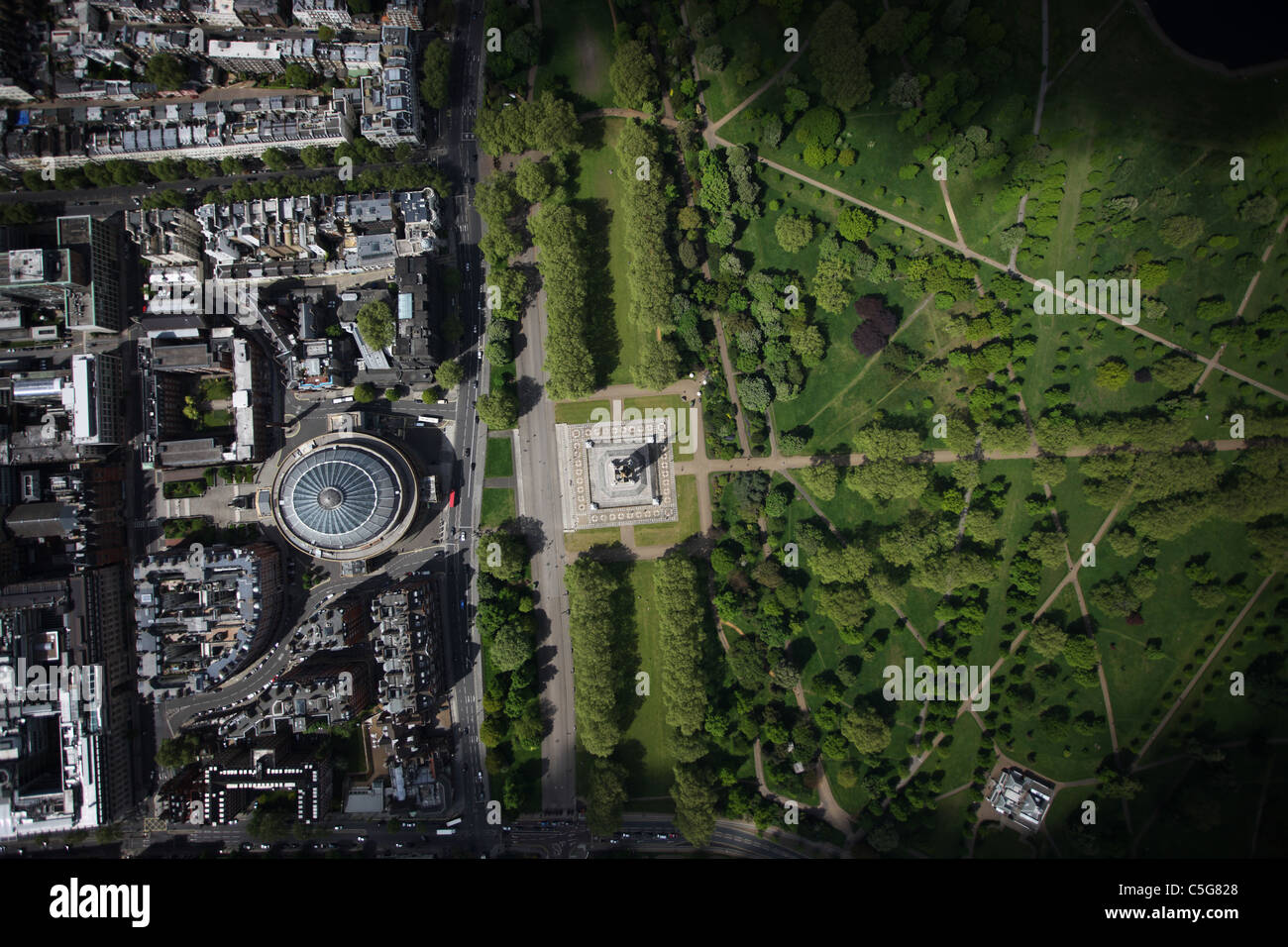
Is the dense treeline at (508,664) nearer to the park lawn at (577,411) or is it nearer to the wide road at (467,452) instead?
the wide road at (467,452)

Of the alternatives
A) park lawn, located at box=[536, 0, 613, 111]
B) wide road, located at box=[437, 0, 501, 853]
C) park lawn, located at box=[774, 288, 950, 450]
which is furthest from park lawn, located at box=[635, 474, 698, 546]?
park lawn, located at box=[536, 0, 613, 111]

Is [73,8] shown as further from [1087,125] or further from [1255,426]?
[1255,426]

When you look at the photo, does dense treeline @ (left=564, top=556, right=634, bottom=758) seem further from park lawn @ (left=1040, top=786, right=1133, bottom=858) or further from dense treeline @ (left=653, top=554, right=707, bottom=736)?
park lawn @ (left=1040, top=786, right=1133, bottom=858)

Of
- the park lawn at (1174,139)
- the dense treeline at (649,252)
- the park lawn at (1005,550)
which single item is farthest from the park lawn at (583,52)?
the park lawn at (1005,550)

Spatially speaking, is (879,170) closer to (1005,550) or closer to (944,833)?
(1005,550)

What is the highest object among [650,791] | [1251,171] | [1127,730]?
[1251,171]

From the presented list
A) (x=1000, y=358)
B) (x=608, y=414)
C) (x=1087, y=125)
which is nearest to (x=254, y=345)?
(x=608, y=414)
